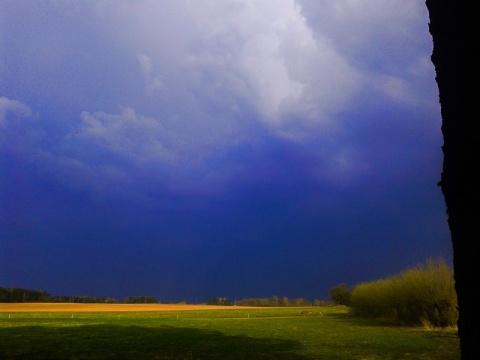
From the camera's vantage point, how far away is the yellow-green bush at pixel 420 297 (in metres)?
37.4

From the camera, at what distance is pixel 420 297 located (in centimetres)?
3959

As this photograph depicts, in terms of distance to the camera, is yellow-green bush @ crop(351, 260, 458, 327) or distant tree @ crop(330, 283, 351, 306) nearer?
yellow-green bush @ crop(351, 260, 458, 327)

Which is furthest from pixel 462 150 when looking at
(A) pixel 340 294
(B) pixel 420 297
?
(A) pixel 340 294

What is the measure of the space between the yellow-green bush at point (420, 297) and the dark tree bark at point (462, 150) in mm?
31963

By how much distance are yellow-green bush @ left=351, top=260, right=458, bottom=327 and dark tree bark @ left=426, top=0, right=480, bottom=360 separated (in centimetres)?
3196

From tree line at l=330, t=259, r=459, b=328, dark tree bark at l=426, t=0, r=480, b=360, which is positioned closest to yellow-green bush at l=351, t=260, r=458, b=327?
tree line at l=330, t=259, r=459, b=328

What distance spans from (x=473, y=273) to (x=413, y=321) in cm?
4203

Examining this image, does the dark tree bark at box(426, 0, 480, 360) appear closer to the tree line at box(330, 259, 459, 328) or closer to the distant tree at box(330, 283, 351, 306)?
the tree line at box(330, 259, 459, 328)

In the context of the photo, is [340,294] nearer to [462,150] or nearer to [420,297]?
[420,297]

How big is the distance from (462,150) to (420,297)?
131 ft

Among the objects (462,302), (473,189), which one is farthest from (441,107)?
(462,302)

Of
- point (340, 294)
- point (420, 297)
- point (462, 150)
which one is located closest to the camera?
point (462, 150)

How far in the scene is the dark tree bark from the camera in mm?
3830

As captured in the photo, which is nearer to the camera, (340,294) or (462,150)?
(462,150)
